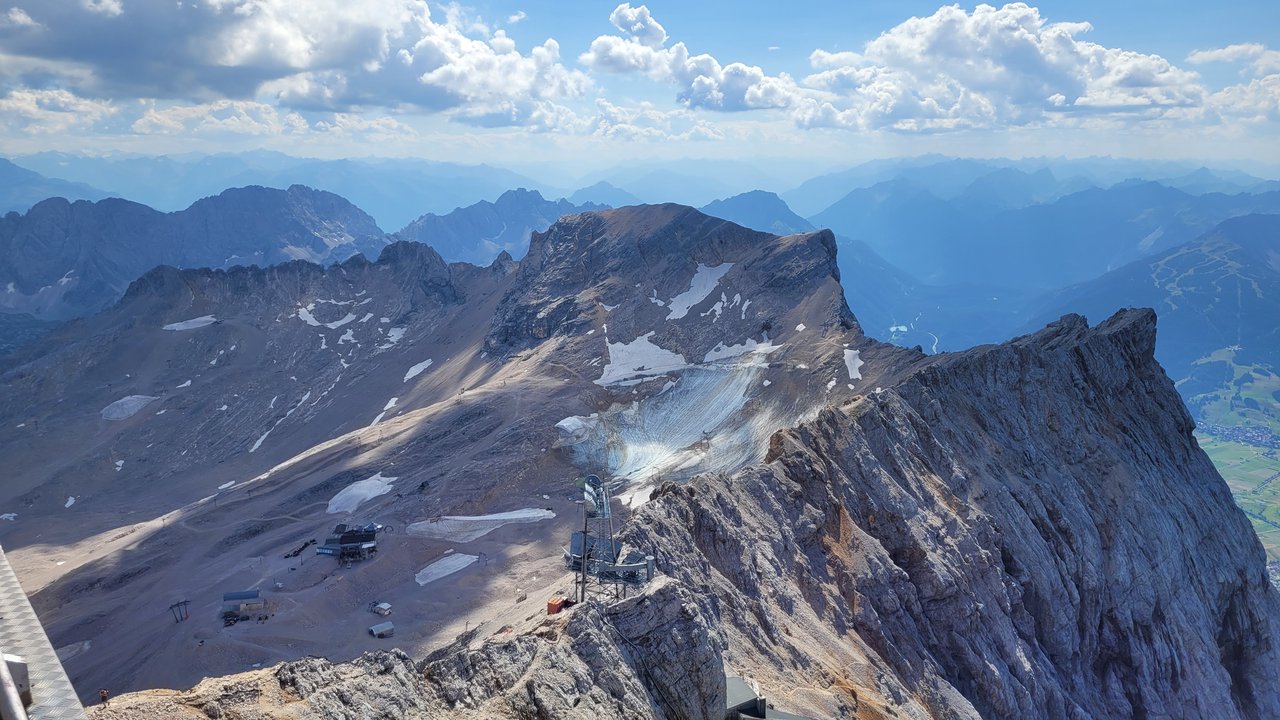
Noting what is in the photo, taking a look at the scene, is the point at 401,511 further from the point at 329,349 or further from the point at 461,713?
the point at 329,349

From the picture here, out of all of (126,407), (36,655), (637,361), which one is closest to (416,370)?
(637,361)

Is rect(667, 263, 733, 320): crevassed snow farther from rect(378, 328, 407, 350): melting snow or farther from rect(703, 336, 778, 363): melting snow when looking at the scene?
rect(378, 328, 407, 350): melting snow

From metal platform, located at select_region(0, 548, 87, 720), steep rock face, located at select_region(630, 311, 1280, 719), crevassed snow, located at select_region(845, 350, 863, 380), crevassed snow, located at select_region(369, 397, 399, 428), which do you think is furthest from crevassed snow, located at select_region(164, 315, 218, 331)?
metal platform, located at select_region(0, 548, 87, 720)

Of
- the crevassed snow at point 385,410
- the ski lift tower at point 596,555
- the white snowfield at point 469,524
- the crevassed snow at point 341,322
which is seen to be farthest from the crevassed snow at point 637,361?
the ski lift tower at point 596,555

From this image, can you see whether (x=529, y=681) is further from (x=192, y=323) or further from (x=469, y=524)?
(x=192, y=323)

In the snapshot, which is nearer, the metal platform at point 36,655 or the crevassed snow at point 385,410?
the metal platform at point 36,655

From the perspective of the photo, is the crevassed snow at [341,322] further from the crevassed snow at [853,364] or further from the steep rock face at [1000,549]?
the steep rock face at [1000,549]

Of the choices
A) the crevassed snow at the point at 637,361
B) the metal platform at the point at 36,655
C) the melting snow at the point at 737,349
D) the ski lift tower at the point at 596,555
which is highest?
the metal platform at the point at 36,655

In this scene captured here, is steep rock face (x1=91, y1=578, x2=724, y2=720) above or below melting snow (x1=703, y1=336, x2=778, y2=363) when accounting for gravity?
above
